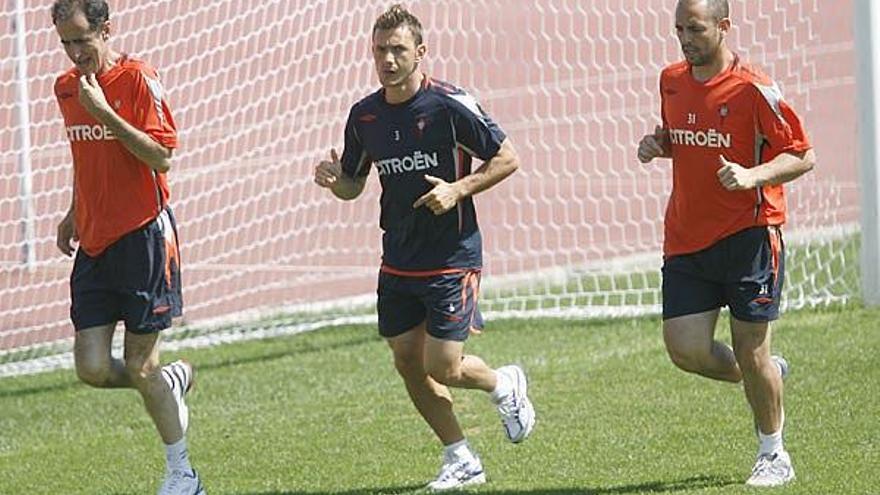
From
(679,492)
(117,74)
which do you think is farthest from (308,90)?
(679,492)

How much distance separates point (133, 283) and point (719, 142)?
2.50 m

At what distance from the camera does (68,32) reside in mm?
7730

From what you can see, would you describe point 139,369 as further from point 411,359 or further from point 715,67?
point 715,67

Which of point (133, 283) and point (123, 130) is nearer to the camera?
point (123, 130)

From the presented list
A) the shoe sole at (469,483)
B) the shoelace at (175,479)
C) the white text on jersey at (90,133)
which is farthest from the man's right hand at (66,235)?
the shoe sole at (469,483)

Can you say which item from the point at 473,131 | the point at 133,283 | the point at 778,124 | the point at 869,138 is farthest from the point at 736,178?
the point at 869,138

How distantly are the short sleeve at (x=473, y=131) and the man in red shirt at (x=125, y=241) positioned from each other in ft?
3.86

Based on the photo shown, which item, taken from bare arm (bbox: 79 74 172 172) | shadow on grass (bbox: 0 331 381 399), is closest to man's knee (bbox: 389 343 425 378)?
bare arm (bbox: 79 74 172 172)

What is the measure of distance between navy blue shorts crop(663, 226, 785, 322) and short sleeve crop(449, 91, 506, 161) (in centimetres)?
89

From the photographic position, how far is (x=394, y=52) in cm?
776

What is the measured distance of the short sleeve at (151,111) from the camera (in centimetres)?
783

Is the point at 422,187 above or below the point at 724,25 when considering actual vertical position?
below

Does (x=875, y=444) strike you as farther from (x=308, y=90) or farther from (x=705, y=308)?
(x=308, y=90)

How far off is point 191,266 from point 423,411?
6.70 meters
